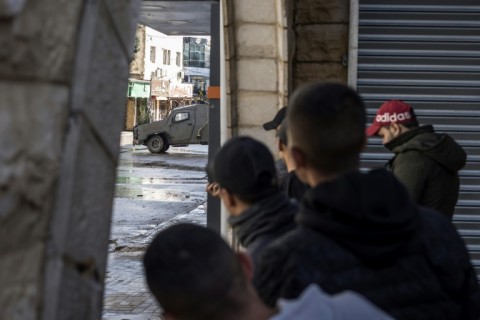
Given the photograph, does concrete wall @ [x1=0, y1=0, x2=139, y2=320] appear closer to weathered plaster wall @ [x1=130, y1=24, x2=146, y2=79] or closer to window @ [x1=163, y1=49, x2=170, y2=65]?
weathered plaster wall @ [x1=130, y1=24, x2=146, y2=79]

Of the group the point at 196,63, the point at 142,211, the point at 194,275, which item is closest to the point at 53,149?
the point at 194,275

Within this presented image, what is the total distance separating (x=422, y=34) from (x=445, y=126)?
83 cm

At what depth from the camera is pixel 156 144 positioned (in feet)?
119

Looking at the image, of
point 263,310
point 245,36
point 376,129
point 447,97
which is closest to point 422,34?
point 447,97

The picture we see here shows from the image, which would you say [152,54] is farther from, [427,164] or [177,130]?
[427,164]

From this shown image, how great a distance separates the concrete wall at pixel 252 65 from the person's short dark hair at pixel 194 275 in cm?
681

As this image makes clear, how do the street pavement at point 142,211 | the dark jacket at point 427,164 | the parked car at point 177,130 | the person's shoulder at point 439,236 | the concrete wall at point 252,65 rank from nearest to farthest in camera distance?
the person's shoulder at point 439,236 < the dark jacket at point 427,164 < the concrete wall at point 252,65 < the street pavement at point 142,211 < the parked car at point 177,130

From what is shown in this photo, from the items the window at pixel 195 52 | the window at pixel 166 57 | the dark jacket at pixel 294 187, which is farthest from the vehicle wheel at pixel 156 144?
Answer: the window at pixel 195 52

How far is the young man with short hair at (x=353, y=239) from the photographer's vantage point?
2.23 metres

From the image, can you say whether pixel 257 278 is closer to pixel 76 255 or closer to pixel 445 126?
pixel 76 255

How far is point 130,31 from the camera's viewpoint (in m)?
2.48

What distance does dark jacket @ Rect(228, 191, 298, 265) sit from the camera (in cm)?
283

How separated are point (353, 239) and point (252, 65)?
669cm

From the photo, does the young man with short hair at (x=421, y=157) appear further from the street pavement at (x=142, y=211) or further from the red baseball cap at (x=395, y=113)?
the street pavement at (x=142, y=211)
